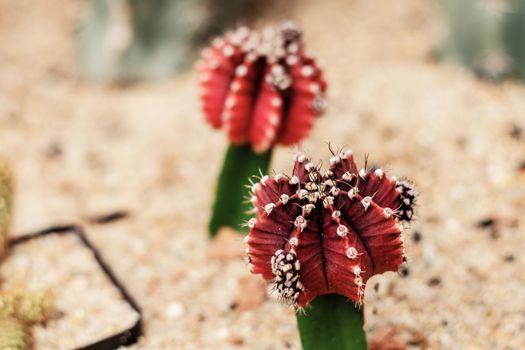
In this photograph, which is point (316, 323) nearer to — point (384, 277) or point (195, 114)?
point (384, 277)

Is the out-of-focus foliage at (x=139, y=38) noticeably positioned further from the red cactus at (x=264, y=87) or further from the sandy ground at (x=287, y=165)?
the red cactus at (x=264, y=87)

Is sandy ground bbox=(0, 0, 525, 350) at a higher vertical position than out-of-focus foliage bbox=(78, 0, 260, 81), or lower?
lower

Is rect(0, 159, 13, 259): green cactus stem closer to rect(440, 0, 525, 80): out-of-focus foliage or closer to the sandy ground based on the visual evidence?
the sandy ground

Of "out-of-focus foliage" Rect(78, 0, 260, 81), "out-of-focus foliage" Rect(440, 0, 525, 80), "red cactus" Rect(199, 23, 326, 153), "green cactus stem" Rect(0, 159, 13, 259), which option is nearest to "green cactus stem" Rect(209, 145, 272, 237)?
"red cactus" Rect(199, 23, 326, 153)

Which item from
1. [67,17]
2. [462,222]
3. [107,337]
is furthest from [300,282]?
[67,17]

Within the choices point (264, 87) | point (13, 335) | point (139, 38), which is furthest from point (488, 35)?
point (13, 335)

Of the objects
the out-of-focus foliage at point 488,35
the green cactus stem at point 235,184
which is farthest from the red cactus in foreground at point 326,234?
the out-of-focus foliage at point 488,35
